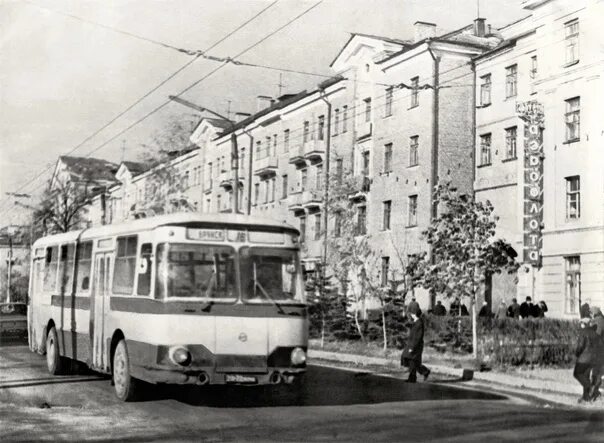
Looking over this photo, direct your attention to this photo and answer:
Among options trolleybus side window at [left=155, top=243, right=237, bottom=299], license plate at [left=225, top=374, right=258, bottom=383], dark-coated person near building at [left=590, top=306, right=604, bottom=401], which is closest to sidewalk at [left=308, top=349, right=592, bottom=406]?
dark-coated person near building at [left=590, top=306, right=604, bottom=401]

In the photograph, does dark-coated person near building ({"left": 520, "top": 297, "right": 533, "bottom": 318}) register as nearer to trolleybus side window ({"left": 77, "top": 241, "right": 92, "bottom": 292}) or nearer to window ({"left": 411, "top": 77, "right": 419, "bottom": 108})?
window ({"left": 411, "top": 77, "right": 419, "bottom": 108})

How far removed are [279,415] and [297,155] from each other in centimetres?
3283

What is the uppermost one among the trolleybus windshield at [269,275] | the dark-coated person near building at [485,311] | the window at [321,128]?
the window at [321,128]

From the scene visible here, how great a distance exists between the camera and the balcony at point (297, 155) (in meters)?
Answer: 42.8

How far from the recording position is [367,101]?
40219mm

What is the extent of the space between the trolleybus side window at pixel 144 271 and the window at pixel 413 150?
26.3m

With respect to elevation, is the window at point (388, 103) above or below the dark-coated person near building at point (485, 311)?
above

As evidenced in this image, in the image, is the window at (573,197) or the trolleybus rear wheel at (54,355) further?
the window at (573,197)

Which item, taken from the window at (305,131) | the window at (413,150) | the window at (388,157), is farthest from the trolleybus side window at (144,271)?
the window at (305,131)

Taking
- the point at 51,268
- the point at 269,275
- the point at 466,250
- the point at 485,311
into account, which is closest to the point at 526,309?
the point at 485,311

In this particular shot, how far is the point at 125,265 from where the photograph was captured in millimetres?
12234

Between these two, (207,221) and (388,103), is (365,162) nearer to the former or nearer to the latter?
(388,103)

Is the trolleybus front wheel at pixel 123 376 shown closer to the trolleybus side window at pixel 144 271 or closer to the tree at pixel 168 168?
the trolleybus side window at pixel 144 271

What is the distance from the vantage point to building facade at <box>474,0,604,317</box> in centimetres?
2552
